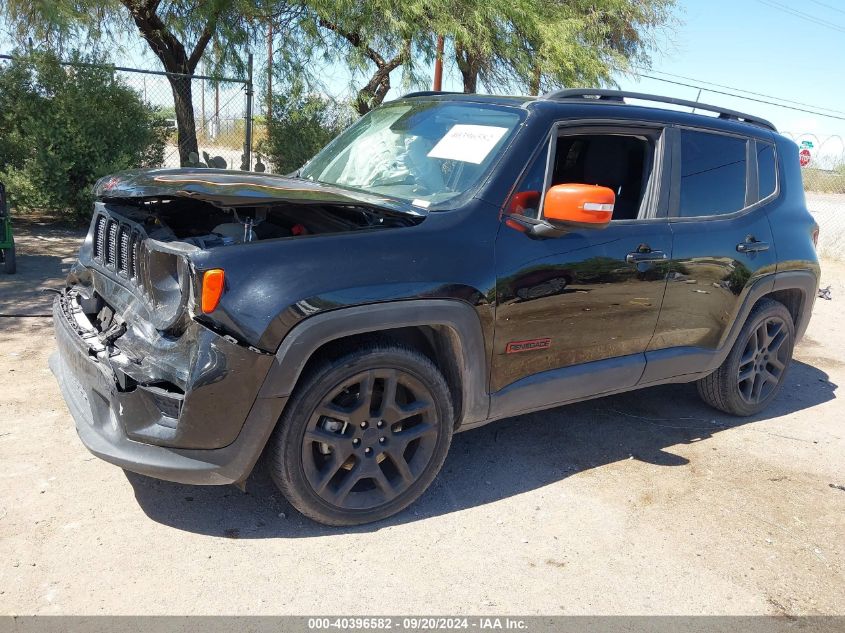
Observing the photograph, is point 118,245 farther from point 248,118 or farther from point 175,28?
point 175,28

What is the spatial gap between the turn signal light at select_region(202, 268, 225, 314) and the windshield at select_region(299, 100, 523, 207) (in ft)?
3.64

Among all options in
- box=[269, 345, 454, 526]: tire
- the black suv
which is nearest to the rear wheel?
the black suv

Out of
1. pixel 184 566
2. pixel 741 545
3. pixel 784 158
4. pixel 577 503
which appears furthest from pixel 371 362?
pixel 784 158

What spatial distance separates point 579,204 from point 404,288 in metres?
0.88

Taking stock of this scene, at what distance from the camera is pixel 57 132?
893cm

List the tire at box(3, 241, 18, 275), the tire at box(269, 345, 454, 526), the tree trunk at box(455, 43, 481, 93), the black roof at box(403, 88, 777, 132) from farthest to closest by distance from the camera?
the tree trunk at box(455, 43, 481, 93), the tire at box(3, 241, 18, 275), the black roof at box(403, 88, 777, 132), the tire at box(269, 345, 454, 526)

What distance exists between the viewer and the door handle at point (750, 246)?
4332mm

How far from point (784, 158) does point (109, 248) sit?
13.8 ft

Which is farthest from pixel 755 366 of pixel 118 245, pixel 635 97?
Result: pixel 118 245

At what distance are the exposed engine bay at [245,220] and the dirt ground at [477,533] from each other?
122cm

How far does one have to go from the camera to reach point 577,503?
3.66 meters

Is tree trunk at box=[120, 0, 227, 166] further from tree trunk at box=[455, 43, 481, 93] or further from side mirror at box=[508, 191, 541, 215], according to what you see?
side mirror at box=[508, 191, 541, 215]

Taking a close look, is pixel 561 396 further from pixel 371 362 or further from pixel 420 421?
pixel 371 362

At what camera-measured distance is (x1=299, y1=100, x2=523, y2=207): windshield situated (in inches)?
140
